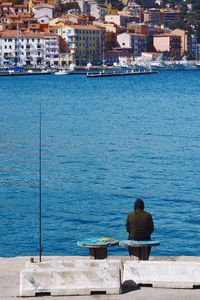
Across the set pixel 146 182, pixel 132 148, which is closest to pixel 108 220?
pixel 146 182

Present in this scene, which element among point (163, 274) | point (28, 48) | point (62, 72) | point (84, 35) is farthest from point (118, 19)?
point (163, 274)

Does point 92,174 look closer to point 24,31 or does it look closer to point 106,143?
point 106,143

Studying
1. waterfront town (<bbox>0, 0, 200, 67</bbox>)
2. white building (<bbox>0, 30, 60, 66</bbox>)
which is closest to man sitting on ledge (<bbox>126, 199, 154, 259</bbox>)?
waterfront town (<bbox>0, 0, 200, 67</bbox>)

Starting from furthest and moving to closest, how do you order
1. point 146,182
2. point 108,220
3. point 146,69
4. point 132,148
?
point 146,69
point 132,148
point 146,182
point 108,220

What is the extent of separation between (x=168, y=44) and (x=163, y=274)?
162581 mm

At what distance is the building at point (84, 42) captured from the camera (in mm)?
146500

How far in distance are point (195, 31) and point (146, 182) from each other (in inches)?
6609

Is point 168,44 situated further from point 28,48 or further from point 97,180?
point 97,180

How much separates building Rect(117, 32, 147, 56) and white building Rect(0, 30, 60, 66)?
1989cm

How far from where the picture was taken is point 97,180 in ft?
69.8

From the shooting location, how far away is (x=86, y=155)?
26.9m

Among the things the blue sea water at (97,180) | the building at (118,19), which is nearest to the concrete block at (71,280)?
the blue sea water at (97,180)

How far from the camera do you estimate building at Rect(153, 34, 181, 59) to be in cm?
16912

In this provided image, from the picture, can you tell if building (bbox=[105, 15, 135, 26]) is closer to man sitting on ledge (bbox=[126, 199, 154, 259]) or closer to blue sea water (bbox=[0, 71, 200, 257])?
blue sea water (bbox=[0, 71, 200, 257])
